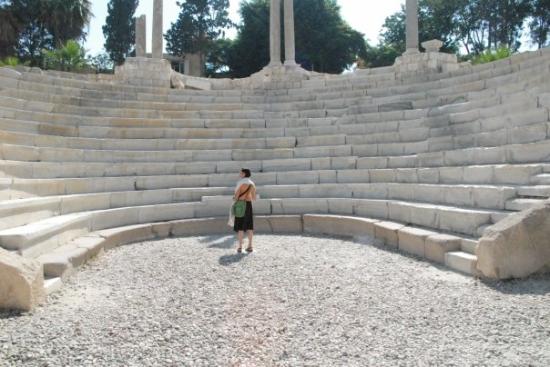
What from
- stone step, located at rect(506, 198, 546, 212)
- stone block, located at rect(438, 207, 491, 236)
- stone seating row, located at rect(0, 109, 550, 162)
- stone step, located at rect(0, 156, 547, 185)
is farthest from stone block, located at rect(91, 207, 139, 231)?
stone step, located at rect(506, 198, 546, 212)

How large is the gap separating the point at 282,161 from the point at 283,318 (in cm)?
627

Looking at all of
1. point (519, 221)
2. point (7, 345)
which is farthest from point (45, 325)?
point (519, 221)

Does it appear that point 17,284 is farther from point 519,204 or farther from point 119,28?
point 119,28

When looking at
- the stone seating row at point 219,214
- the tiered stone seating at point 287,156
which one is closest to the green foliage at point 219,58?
the tiered stone seating at point 287,156

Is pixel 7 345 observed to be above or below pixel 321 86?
below

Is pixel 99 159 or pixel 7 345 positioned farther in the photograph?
pixel 99 159

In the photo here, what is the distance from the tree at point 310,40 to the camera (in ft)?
116

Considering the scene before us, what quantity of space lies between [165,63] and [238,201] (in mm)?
11791

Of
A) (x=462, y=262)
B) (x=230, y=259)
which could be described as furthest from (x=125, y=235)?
(x=462, y=262)

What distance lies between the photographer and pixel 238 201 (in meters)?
6.87

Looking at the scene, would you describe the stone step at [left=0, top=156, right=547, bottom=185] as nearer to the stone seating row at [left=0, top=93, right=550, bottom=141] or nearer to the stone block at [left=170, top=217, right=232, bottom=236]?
the stone seating row at [left=0, top=93, right=550, bottom=141]

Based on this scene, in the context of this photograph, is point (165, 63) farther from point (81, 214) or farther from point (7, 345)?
point (7, 345)

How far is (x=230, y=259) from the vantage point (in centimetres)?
626

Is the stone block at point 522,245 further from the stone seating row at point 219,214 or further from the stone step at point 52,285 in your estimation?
the stone step at point 52,285
